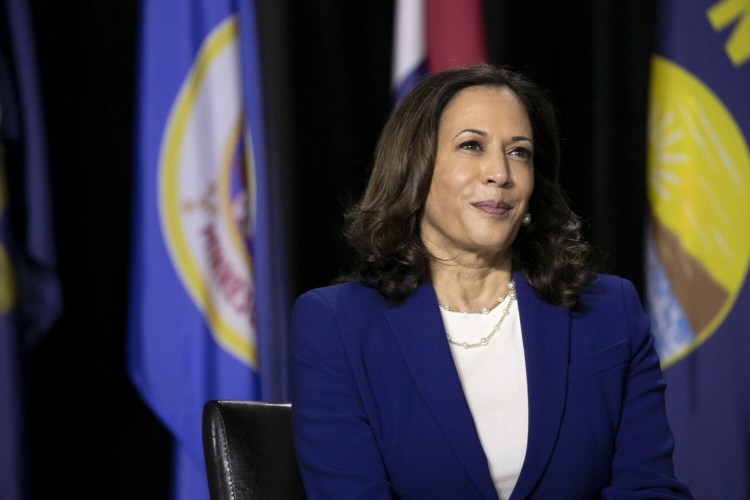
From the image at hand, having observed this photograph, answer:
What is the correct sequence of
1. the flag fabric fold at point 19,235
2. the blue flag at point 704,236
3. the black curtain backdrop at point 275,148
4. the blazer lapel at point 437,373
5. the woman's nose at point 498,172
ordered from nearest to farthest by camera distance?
1. the blazer lapel at point 437,373
2. the woman's nose at point 498,172
3. the flag fabric fold at point 19,235
4. the black curtain backdrop at point 275,148
5. the blue flag at point 704,236

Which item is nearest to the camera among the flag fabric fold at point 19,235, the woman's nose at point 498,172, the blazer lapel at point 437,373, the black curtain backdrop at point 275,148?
the blazer lapel at point 437,373

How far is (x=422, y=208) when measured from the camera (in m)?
2.06

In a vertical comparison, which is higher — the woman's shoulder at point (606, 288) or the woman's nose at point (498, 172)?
the woman's nose at point (498, 172)

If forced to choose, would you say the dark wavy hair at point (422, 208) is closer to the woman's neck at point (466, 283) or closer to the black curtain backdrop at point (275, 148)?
the woman's neck at point (466, 283)

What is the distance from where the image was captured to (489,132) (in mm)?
1975

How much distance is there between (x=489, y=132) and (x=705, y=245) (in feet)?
5.18

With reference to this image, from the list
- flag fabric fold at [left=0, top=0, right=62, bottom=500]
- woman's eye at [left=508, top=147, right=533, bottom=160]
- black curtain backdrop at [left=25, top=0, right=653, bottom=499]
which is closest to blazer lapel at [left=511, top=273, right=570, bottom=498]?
woman's eye at [left=508, top=147, right=533, bottom=160]

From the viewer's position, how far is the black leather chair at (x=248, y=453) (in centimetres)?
176

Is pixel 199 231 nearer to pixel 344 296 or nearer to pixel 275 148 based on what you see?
pixel 275 148

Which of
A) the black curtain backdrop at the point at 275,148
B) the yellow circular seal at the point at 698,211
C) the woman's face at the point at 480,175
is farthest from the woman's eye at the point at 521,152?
the yellow circular seal at the point at 698,211

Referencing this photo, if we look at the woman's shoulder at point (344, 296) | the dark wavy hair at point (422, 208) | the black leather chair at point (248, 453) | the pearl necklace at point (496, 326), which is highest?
the dark wavy hair at point (422, 208)

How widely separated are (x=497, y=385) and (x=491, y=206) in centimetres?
35

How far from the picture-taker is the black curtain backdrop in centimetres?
306

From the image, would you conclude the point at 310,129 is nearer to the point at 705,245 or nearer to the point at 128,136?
the point at 128,136
